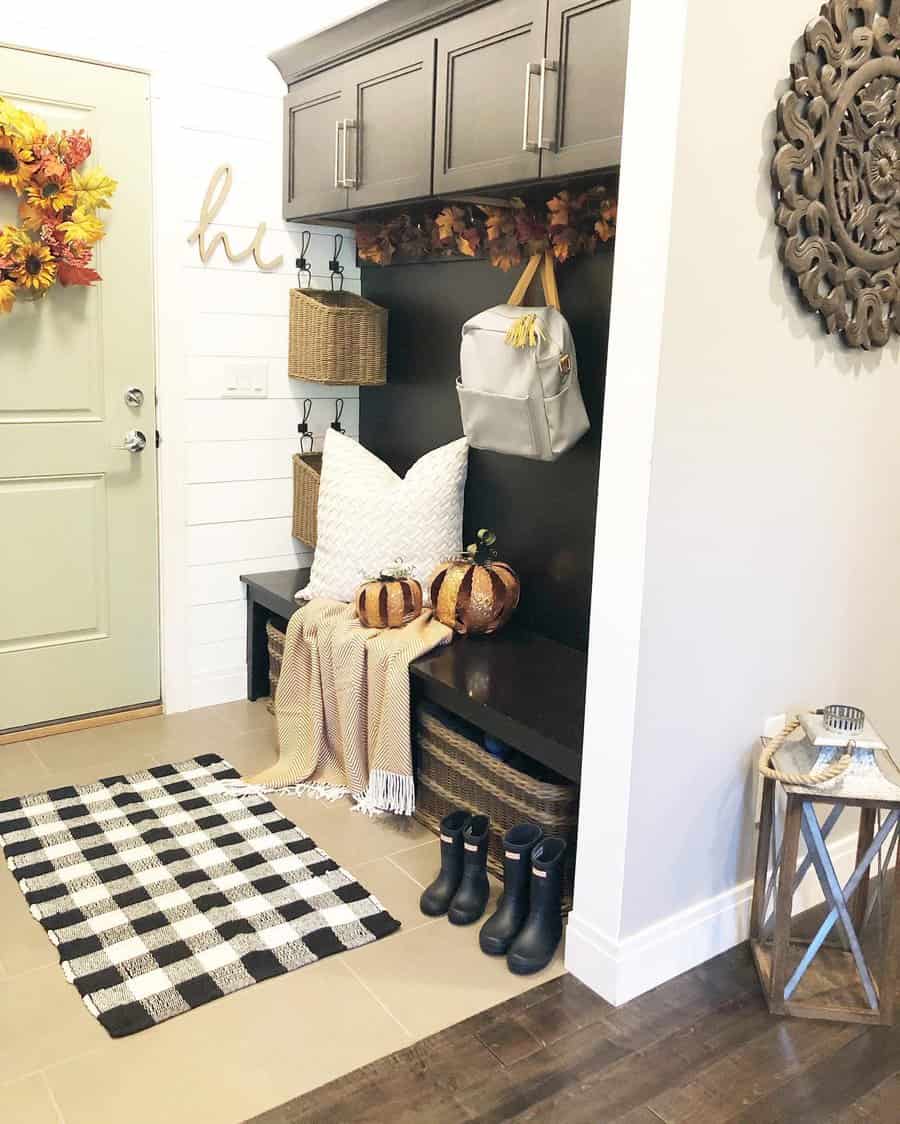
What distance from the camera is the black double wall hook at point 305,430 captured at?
361 cm

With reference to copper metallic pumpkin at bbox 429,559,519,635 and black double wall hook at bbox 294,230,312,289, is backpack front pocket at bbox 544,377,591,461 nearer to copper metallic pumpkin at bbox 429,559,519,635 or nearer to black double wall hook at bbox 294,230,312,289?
copper metallic pumpkin at bbox 429,559,519,635

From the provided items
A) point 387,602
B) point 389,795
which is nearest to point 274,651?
point 387,602

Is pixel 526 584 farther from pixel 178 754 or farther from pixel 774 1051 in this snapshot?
pixel 774 1051

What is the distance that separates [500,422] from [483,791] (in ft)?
3.11

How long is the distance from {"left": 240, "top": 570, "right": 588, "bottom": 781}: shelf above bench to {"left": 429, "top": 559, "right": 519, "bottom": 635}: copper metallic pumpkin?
5 cm

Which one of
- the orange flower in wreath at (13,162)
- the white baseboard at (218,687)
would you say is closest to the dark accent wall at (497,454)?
the white baseboard at (218,687)

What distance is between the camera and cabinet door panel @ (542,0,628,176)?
7.16 feet

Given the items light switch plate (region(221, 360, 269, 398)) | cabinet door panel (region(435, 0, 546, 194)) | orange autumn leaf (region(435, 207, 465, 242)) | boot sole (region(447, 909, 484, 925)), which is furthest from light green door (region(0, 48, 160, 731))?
boot sole (region(447, 909, 484, 925))

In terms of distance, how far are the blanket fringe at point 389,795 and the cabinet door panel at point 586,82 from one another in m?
1.56

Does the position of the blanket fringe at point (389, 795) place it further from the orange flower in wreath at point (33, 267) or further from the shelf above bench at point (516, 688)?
the orange flower in wreath at point (33, 267)

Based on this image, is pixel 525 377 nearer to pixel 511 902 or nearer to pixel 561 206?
pixel 561 206

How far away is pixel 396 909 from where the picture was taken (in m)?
2.37

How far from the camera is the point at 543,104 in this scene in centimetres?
233

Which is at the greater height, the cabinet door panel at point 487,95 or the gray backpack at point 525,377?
A: the cabinet door panel at point 487,95
